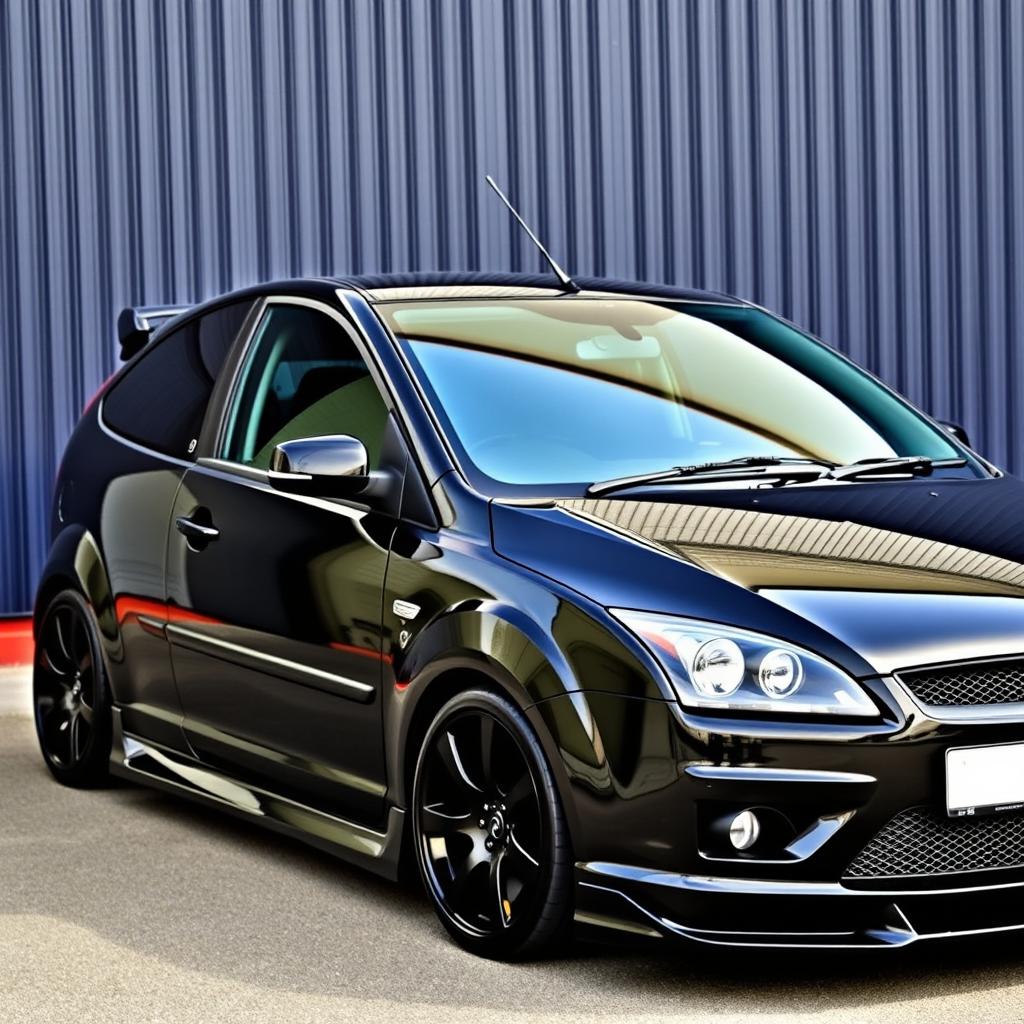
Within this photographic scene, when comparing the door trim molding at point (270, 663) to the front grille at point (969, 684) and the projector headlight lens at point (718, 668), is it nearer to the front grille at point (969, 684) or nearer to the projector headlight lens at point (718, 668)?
the projector headlight lens at point (718, 668)

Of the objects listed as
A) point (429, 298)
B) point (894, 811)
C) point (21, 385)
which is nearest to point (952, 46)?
point (21, 385)

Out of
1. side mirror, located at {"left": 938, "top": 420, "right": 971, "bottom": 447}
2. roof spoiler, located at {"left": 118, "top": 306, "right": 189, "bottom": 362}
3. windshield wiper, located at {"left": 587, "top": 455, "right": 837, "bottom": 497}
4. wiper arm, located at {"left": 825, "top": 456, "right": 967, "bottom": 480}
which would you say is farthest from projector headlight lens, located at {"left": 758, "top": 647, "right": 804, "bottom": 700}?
roof spoiler, located at {"left": 118, "top": 306, "right": 189, "bottom": 362}

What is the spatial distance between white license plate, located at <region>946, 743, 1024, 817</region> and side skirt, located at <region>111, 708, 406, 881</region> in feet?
4.66

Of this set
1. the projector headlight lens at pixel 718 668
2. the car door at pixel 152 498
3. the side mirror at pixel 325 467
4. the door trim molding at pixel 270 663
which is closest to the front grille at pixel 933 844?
the projector headlight lens at pixel 718 668

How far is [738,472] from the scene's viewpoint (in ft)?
16.5

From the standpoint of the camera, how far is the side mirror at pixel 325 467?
498 centimetres

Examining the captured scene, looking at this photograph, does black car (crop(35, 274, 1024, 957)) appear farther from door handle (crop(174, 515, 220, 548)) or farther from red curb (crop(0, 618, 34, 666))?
red curb (crop(0, 618, 34, 666))

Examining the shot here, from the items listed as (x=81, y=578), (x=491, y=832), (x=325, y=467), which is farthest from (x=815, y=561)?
(x=81, y=578)

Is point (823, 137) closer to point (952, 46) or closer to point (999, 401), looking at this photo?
point (952, 46)

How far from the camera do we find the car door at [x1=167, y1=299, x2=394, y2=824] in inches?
199

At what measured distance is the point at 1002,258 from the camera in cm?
1071

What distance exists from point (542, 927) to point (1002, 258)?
23.5 feet

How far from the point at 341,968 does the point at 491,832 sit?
46cm

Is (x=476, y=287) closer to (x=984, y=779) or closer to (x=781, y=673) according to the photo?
(x=781, y=673)
